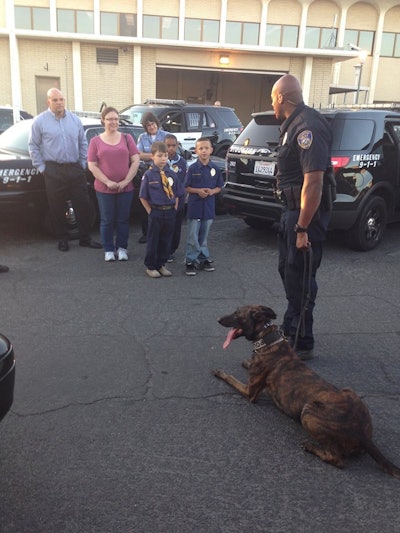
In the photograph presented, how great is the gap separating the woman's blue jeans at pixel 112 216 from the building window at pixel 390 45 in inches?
1129

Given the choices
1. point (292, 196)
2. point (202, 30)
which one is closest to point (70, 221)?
point (292, 196)

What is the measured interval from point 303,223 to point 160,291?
2134mm

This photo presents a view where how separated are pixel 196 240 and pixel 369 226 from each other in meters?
2.54

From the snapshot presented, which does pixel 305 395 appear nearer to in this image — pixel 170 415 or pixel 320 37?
pixel 170 415

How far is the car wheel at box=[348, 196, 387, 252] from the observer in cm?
632

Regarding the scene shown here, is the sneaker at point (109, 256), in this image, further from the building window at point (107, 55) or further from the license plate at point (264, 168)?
the building window at point (107, 55)

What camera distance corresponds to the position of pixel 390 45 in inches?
1137

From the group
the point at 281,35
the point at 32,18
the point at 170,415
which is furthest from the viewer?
the point at 281,35

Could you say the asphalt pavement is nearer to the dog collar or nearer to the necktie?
the dog collar

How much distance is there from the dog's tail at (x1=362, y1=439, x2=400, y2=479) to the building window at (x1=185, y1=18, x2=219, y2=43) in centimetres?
2571

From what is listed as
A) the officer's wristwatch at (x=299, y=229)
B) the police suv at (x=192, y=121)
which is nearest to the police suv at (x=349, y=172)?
the officer's wristwatch at (x=299, y=229)

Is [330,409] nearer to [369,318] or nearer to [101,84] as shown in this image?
[369,318]

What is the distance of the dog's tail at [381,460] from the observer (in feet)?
7.96

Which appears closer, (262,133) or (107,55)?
(262,133)
